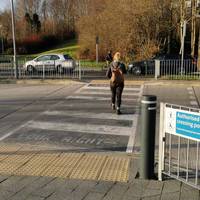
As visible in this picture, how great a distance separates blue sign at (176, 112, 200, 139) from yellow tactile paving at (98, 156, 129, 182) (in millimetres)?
1089

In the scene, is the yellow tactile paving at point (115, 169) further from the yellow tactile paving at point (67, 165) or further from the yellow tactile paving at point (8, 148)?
the yellow tactile paving at point (8, 148)

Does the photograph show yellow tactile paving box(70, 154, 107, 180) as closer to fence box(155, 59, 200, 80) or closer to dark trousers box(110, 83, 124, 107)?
dark trousers box(110, 83, 124, 107)

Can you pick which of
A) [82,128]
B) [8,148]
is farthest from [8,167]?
[82,128]

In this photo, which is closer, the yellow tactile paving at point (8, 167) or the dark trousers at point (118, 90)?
the yellow tactile paving at point (8, 167)

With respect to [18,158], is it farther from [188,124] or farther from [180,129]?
[188,124]

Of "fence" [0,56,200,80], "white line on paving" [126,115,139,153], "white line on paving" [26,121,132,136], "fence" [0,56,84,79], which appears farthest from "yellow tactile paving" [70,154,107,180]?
"fence" [0,56,84,79]

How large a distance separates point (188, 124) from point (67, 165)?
2183 millimetres

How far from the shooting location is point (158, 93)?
15477 mm

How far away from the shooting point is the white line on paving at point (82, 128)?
891 centimetres

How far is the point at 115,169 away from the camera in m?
5.93

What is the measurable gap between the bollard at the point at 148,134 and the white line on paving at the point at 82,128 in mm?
3223

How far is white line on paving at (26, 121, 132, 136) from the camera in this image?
8906 mm

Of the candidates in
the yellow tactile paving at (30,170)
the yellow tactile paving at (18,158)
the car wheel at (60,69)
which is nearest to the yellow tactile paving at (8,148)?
the yellow tactile paving at (18,158)

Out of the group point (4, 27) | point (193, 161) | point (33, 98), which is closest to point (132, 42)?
point (33, 98)
